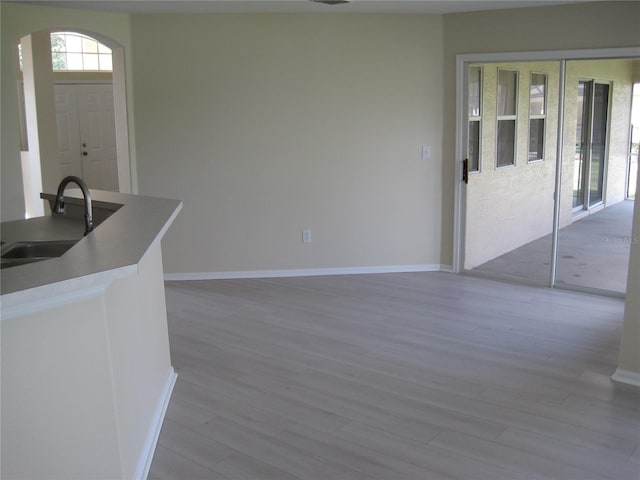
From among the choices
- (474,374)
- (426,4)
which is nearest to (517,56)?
(426,4)

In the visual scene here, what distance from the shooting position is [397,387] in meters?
3.66

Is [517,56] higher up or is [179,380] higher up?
[517,56]

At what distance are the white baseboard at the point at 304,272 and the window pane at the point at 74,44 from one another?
517cm

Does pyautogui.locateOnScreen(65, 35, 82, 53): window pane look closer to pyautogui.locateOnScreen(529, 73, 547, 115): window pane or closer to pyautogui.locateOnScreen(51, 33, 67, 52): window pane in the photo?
pyautogui.locateOnScreen(51, 33, 67, 52): window pane

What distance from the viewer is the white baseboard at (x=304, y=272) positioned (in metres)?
6.04

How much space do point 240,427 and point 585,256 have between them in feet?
12.3

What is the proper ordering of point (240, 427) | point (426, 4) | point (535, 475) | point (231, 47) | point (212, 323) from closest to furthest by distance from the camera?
point (535, 475) → point (240, 427) → point (212, 323) → point (426, 4) → point (231, 47)

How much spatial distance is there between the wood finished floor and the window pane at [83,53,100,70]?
546cm

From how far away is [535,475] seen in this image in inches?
109

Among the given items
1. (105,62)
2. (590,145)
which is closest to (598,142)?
(590,145)

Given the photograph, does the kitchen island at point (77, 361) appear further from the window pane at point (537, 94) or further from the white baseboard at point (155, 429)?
the window pane at point (537, 94)

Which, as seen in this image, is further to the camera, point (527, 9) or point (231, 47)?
point (231, 47)

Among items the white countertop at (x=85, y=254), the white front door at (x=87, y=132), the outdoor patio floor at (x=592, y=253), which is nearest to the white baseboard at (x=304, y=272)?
the outdoor patio floor at (x=592, y=253)

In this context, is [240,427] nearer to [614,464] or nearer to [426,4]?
[614,464]
